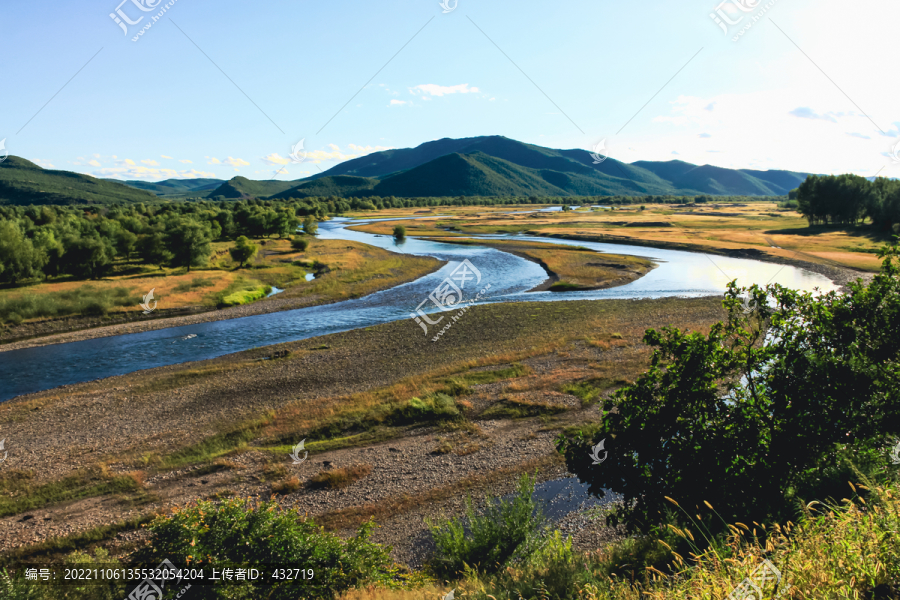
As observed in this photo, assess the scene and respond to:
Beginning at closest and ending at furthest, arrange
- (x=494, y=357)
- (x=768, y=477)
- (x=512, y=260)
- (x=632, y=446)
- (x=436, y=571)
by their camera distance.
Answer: (x=768, y=477) < (x=632, y=446) < (x=436, y=571) < (x=494, y=357) < (x=512, y=260)

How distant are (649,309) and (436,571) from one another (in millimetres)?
39327

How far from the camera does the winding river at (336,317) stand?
33.1m

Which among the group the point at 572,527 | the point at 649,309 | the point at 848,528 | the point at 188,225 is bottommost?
the point at 572,527

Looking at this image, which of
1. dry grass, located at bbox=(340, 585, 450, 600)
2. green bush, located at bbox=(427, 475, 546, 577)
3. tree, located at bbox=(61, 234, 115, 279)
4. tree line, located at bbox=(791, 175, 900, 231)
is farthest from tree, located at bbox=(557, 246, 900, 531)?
tree line, located at bbox=(791, 175, 900, 231)

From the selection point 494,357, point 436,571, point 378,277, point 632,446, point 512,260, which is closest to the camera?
point 632,446

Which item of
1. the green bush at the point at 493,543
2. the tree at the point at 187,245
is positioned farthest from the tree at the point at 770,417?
the tree at the point at 187,245

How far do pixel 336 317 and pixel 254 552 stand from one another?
37.5 metres

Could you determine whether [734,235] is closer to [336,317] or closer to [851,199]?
[851,199]

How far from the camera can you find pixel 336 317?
46531 millimetres

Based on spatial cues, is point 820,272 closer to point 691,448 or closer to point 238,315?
point 691,448

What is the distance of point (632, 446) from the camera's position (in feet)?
35.9

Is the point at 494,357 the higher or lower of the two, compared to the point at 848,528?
lower

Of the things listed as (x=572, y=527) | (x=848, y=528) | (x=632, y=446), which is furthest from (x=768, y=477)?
(x=572, y=527)

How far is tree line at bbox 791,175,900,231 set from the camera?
87.7m
